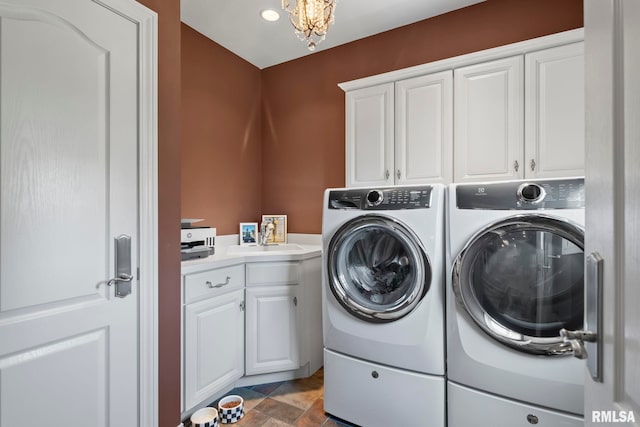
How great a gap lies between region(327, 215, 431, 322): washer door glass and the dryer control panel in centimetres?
8

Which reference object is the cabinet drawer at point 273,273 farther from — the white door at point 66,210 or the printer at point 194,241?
the white door at point 66,210

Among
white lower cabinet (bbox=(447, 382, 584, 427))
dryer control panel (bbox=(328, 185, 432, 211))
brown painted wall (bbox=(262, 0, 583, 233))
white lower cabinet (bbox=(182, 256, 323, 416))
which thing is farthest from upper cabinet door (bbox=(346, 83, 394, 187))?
white lower cabinet (bbox=(447, 382, 584, 427))

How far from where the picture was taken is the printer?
1.84 meters

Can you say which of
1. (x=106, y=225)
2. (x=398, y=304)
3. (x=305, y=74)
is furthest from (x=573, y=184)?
(x=305, y=74)

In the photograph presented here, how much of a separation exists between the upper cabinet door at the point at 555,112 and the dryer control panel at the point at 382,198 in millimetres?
710

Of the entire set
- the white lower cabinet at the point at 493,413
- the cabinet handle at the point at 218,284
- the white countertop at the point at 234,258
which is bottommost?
the white lower cabinet at the point at 493,413

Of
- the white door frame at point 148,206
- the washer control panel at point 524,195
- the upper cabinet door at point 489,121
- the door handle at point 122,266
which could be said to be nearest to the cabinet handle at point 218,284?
the white door frame at point 148,206

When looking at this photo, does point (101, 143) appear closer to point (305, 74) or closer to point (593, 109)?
point (593, 109)

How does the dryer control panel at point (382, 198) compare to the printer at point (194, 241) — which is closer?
the dryer control panel at point (382, 198)

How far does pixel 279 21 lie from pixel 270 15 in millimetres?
96

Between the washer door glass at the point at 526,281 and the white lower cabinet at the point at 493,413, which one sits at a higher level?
the washer door glass at the point at 526,281

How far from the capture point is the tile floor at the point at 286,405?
1.76m

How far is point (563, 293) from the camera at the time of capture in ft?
4.10

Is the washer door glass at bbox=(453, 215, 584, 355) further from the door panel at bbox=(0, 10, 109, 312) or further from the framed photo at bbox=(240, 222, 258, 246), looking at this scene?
the framed photo at bbox=(240, 222, 258, 246)
